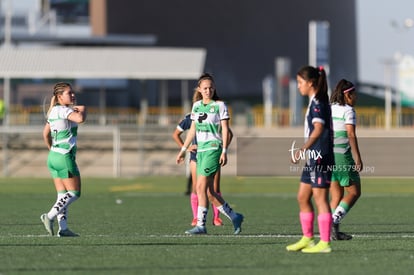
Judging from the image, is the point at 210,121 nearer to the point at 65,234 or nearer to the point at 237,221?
the point at 237,221

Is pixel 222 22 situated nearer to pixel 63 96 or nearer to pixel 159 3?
pixel 159 3

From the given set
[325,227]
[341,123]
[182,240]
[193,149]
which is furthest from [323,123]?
[193,149]

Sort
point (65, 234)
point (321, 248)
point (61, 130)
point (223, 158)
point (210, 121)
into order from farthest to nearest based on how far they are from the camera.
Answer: point (210, 121)
point (223, 158)
point (65, 234)
point (61, 130)
point (321, 248)

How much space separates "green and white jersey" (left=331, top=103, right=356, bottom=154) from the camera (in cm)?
1527

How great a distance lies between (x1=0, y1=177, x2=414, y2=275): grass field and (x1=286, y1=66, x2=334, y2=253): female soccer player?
31 cm

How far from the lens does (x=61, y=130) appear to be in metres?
15.7

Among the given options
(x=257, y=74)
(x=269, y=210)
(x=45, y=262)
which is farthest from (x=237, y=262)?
(x=257, y=74)

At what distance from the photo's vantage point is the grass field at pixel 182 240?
12094 mm

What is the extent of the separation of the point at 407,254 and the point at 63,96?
4735 millimetres

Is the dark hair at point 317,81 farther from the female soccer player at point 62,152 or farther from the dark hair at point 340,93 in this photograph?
the female soccer player at point 62,152

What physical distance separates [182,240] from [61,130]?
205 centimetres

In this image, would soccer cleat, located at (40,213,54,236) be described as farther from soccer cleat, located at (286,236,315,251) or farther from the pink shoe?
soccer cleat, located at (286,236,315,251)

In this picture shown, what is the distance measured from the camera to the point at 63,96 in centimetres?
1549

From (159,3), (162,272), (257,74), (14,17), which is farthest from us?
(257,74)
